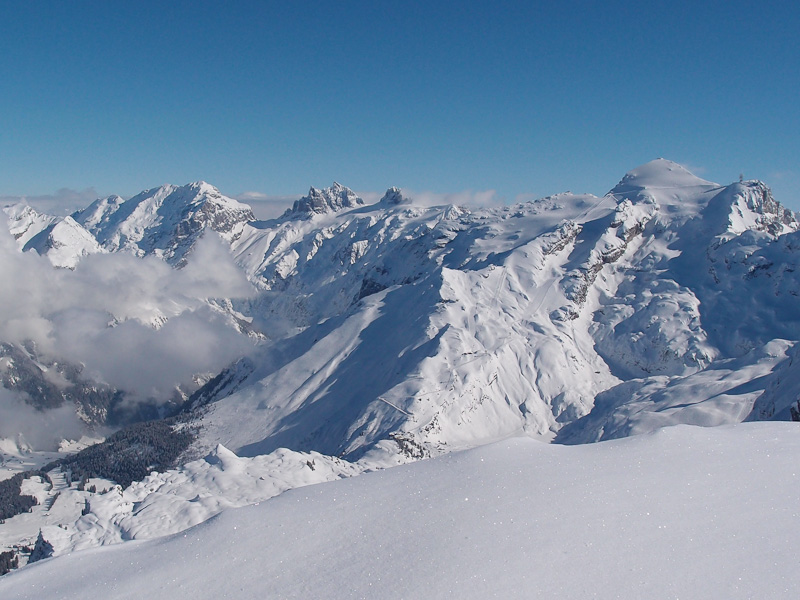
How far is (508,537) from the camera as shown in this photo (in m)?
15.4

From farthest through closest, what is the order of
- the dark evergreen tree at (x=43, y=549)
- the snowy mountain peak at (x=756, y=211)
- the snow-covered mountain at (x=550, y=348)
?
the snowy mountain peak at (x=756, y=211) < the snow-covered mountain at (x=550, y=348) < the dark evergreen tree at (x=43, y=549)

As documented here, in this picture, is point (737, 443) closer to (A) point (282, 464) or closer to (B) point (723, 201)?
(A) point (282, 464)

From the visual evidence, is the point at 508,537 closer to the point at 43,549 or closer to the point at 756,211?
the point at 43,549

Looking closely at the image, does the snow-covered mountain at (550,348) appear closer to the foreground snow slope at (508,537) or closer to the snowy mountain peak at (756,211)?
the snowy mountain peak at (756,211)

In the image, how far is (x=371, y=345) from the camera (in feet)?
495

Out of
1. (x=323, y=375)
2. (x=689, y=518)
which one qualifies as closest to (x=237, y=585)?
(x=689, y=518)

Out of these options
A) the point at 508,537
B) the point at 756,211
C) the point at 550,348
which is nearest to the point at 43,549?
the point at 508,537

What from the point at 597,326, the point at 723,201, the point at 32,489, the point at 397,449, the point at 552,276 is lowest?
the point at 32,489

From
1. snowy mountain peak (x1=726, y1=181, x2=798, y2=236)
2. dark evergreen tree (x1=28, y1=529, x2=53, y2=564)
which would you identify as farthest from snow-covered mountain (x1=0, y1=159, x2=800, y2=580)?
dark evergreen tree (x1=28, y1=529, x2=53, y2=564)

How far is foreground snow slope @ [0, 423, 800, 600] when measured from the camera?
13516 millimetres

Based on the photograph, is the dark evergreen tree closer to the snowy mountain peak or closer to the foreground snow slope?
the foreground snow slope

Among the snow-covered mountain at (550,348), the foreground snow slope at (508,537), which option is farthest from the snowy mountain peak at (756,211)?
the foreground snow slope at (508,537)

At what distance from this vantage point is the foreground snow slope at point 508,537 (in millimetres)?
13516

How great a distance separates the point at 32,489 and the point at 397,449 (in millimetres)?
125728
